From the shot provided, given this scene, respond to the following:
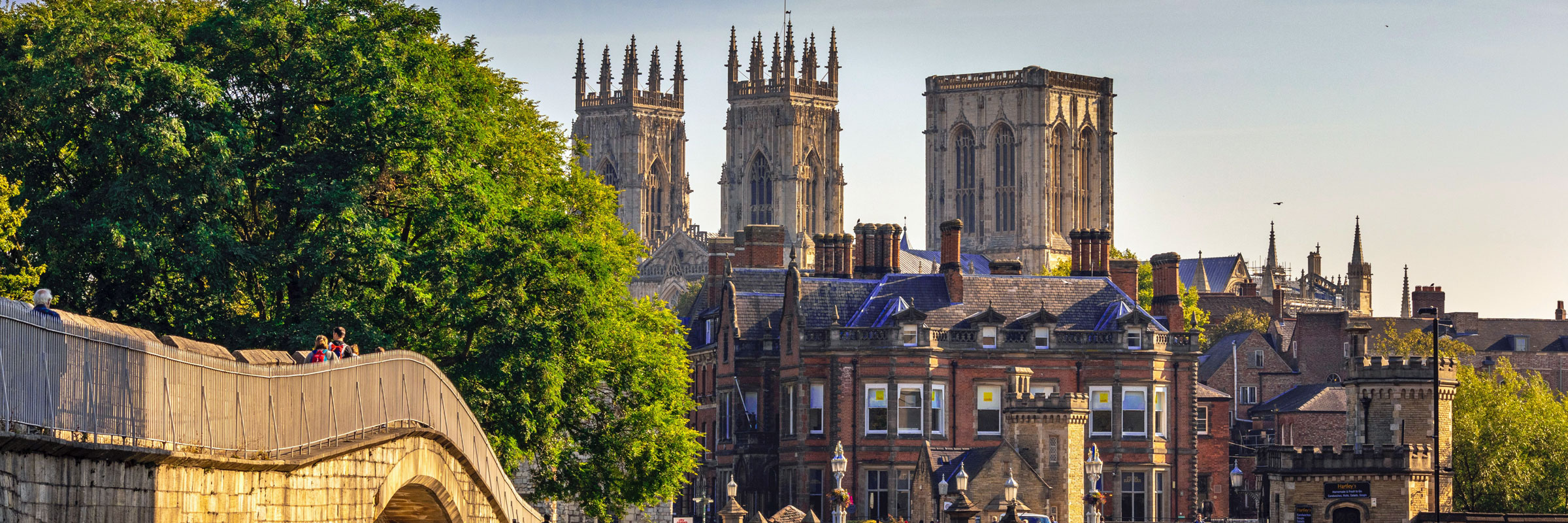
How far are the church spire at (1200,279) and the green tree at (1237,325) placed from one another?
99.5 ft

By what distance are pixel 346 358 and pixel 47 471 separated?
8.73 meters

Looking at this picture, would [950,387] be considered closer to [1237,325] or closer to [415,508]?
[415,508]

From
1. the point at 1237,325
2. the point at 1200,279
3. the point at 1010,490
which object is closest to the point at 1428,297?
the point at 1237,325

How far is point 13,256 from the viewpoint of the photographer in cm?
4016

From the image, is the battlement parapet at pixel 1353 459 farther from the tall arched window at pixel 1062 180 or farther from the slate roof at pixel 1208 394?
the tall arched window at pixel 1062 180

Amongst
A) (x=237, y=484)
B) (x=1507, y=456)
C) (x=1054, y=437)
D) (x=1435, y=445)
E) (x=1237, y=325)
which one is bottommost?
(x=1507, y=456)

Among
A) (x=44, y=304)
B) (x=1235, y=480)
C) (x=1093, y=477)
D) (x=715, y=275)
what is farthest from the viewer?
(x=1235, y=480)

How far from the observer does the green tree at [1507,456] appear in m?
79.8

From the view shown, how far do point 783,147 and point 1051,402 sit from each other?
121 m

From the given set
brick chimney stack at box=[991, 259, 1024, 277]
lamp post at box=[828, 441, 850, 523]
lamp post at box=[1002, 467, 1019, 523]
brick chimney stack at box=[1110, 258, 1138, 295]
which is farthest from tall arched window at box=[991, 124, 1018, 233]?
lamp post at box=[828, 441, 850, 523]

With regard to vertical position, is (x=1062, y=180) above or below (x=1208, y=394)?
above

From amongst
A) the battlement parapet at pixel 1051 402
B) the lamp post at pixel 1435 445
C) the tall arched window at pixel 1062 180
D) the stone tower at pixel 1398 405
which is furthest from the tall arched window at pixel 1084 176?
the battlement parapet at pixel 1051 402

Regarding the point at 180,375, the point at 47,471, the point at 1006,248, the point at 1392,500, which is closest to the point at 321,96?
the point at 180,375

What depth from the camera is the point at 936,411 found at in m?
70.0
